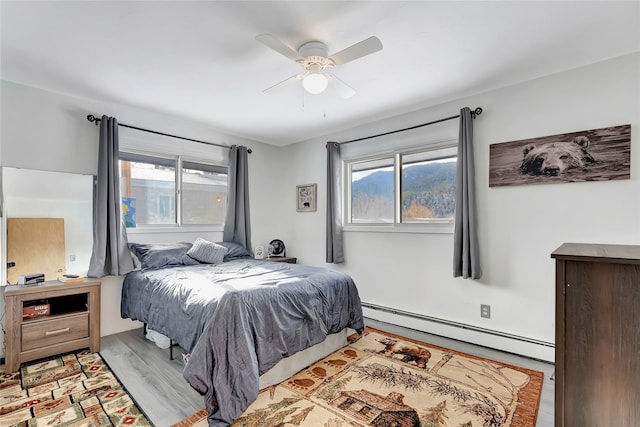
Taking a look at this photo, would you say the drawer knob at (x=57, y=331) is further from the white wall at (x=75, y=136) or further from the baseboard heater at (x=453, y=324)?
the baseboard heater at (x=453, y=324)

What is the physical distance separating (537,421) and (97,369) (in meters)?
3.18

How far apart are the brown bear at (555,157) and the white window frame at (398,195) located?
2.28ft

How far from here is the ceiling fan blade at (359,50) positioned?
5.95 feet

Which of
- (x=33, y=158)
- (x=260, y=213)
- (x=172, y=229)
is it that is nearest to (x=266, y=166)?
(x=260, y=213)

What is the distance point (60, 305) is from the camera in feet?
9.41

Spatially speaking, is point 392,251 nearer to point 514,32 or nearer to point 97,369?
point 514,32

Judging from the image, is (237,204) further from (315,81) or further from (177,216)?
(315,81)

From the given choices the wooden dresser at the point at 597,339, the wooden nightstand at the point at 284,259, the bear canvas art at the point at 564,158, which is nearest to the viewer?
the wooden dresser at the point at 597,339

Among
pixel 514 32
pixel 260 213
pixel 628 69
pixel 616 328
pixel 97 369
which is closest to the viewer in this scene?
pixel 616 328

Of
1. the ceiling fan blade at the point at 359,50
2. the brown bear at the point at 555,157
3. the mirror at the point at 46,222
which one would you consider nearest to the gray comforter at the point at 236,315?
the mirror at the point at 46,222

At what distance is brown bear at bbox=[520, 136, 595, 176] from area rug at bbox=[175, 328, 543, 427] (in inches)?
65.5

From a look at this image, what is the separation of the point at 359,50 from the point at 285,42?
569 millimetres

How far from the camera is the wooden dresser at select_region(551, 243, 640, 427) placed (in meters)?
1.06

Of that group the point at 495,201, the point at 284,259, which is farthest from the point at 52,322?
the point at 495,201
